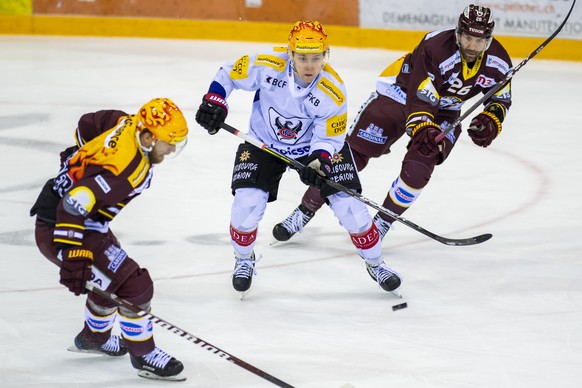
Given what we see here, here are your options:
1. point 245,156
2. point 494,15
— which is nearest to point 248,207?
point 245,156

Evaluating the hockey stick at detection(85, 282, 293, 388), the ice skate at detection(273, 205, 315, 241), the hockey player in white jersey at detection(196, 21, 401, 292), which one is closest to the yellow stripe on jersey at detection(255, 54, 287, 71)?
the hockey player in white jersey at detection(196, 21, 401, 292)

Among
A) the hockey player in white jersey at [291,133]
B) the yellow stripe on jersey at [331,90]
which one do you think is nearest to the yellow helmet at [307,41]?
the hockey player in white jersey at [291,133]

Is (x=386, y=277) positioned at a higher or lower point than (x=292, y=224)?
higher

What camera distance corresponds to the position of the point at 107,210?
3.34 m

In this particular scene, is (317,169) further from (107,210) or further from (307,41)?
(107,210)

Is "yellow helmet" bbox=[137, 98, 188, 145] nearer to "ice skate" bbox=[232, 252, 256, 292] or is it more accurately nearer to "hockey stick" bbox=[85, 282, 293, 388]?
"hockey stick" bbox=[85, 282, 293, 388]

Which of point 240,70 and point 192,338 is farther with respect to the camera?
point 240,70

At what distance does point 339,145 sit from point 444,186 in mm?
2029

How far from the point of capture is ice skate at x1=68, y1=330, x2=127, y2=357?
363cm

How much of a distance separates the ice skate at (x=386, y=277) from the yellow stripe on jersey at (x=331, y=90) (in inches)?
29.0

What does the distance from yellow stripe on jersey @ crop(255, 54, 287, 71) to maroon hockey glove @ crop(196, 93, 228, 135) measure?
231 millimetres

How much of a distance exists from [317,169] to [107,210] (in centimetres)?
113

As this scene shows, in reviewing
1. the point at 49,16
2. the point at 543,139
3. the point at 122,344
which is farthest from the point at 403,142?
the point at 49,16

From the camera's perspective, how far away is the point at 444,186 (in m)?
6.20
